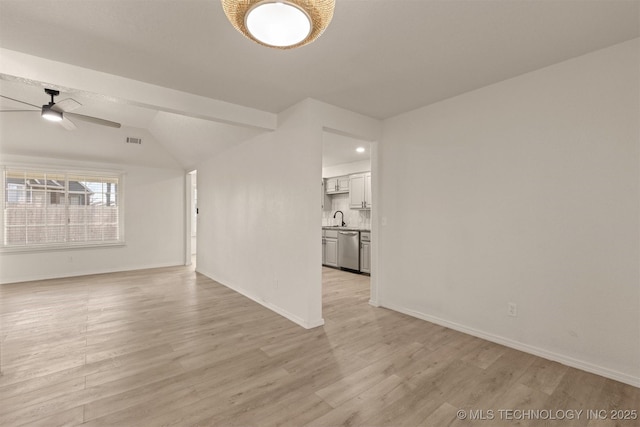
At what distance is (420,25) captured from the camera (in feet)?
6.61

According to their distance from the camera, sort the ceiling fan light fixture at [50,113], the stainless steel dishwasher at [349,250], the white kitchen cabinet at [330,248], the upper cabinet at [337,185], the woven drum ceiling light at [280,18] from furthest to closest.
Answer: the upper cabinet at [337,185] < the white kitchen cabinet at [330,248] < the stainless steel dishwasher at [349,250] < the ceiling fan light fixture at [50,113] < the woven drum ceiling light at [280,18]

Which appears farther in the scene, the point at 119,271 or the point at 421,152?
the point at 119,271

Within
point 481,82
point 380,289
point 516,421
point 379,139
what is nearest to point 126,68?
point 379,139

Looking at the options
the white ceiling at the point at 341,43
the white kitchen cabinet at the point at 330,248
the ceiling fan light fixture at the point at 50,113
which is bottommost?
the white kitchen cabinet at the point at 330,248

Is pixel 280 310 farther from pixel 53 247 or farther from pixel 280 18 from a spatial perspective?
pixel 53 247

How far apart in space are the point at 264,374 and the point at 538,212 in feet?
8.90

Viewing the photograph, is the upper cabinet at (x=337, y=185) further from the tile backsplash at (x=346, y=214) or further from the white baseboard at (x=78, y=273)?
the white baseboard at (x=78, y=273)

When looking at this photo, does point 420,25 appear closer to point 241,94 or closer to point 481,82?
point 481,82

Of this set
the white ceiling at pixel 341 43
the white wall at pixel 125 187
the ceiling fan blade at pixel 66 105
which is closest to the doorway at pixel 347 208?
the white ceiling at pixel 341 43

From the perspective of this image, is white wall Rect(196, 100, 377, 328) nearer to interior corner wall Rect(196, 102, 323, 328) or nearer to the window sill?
interior corner wall Rect(196, 102, 323, 328)

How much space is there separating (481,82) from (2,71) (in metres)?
4.13

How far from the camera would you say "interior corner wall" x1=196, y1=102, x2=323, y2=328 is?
3.29 m

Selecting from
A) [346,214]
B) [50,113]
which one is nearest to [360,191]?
[346,214]

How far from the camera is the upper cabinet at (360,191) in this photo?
6.49m
